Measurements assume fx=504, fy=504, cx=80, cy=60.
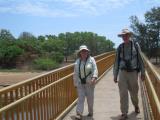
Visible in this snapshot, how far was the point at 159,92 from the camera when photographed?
332 inches

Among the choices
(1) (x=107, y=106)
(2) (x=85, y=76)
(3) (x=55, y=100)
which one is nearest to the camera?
(3) (x=55, y=100)

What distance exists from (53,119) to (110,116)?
1.70 metres

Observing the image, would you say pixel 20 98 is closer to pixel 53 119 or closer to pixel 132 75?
pixel 53 119

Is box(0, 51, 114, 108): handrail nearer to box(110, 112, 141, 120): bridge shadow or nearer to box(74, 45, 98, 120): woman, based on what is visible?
box(74, 45, 98, 120): woman

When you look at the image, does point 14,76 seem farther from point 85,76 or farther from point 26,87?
point 26,87

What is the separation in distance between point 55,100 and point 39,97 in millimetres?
1572

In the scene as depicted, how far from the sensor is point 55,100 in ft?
35.1

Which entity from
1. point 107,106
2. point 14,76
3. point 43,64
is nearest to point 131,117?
point 107,106

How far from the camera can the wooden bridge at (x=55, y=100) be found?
7637mm

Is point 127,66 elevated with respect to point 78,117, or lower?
elevated

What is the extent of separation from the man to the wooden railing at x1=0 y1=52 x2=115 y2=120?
4.60 ft

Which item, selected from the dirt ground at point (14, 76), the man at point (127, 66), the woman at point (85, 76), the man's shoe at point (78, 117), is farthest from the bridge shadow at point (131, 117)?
the dirt ground at point (14, 76)

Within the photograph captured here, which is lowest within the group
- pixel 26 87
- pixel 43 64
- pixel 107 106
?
pixel 43 64

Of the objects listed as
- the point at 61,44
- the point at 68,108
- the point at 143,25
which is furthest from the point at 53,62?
the point at 68,108
